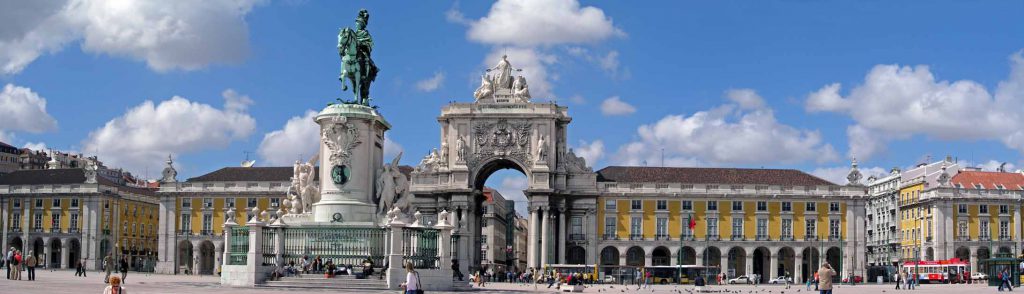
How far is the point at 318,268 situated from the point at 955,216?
7706 centimetres

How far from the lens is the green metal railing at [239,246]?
3738cm

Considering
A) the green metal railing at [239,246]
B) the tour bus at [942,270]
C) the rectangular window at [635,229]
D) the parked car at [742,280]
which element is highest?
the rectangular window at [635,229]

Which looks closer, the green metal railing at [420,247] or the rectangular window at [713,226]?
the green metal railing at [420,247]

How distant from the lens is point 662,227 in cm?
9800

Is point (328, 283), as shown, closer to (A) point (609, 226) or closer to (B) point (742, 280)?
(B) point (742, 280)

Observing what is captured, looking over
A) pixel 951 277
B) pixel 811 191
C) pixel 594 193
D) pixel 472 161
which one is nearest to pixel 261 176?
pixel 472 161

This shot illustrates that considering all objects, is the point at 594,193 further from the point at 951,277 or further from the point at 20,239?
the point at 20,239

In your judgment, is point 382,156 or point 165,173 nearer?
point 382,156

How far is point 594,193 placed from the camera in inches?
3814

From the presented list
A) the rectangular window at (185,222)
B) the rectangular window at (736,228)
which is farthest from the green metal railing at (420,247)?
the rectangular window at (185,222)

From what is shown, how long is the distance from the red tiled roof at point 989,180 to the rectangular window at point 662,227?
25836 millimetres

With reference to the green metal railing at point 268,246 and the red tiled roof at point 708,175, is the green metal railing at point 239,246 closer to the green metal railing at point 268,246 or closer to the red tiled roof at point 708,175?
the green metal railing at point 268,246

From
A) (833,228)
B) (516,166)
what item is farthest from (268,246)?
(833,228)

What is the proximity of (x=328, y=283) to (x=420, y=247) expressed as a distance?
2.83 meters
